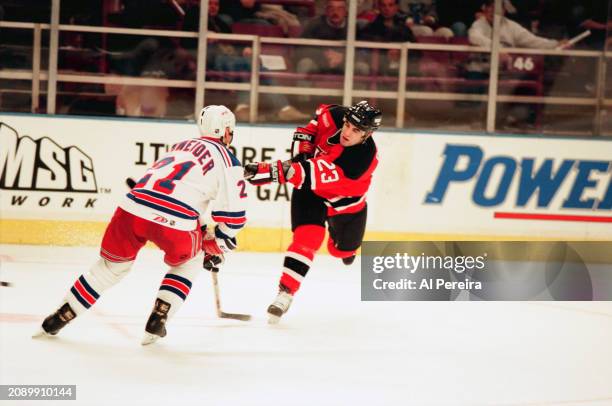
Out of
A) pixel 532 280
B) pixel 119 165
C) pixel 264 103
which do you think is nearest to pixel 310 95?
pixel 264 103

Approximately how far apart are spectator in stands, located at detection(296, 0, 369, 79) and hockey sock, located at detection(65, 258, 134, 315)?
3.95m

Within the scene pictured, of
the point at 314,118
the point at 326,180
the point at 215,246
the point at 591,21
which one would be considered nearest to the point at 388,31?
the point at 591,21

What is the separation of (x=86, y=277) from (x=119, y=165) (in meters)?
3.27

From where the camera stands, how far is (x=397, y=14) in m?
7.71

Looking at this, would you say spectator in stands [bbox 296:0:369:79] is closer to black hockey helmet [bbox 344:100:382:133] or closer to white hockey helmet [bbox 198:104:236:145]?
black hockey helmet [bbox 344:100:382:133]

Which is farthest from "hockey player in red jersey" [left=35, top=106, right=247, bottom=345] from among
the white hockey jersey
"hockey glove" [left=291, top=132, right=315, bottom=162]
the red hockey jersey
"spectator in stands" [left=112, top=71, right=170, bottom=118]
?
"spectator in stands" [left=112, top=71, right=170, bottom=118]

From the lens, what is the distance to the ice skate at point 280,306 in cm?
462

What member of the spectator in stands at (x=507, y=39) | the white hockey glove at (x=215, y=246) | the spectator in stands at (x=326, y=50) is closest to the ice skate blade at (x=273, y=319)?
the white hockey glove at (x=215, y=246)

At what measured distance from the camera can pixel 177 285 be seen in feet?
12.9

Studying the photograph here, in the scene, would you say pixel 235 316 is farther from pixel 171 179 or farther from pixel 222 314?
pixel 171 179

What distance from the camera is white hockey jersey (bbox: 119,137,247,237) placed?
3855mm

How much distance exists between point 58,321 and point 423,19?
186 inches

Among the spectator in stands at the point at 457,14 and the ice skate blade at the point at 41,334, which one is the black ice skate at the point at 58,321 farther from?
the spectator in stands at the point at 457,14

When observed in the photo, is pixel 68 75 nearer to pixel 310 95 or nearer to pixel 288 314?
pixel 310 95
